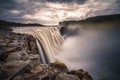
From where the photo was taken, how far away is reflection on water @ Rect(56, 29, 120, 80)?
11.4 metres

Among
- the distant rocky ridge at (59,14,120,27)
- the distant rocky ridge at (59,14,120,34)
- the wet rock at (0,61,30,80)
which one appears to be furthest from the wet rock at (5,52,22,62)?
the distant rocky ridge at (59,14,120,27)

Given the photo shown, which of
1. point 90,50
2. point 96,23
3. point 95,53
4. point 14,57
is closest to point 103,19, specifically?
point 96,23

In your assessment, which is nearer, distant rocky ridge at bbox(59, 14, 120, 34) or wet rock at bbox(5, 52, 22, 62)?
wet rock at bbox(5, 52, 22, 62)

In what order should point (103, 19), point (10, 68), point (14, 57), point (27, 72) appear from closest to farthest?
point (27, 72)
point (10, 68)
point (14, 57)
point (103, 19)

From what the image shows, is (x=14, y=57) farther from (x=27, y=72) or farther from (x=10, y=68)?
(x=27, y=72)

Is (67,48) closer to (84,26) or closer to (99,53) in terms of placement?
(99,53)

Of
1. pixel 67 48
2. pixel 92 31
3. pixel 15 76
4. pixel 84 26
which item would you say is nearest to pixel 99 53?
pixel 67 48

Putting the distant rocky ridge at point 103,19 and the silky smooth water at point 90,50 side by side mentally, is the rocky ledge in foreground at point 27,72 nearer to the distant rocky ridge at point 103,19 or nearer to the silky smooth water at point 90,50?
the silky smooth water at point 90,50

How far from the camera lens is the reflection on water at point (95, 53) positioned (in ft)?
37.3

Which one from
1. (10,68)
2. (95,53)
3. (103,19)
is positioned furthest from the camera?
(103,19)

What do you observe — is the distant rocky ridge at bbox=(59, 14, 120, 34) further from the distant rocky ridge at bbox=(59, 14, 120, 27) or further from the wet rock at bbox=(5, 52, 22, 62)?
the wet rock at bbox=(5, 52, 22, 62)

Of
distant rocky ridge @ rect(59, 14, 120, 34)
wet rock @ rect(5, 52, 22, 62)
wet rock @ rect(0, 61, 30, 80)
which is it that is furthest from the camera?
distant rocky ridge @ rect(59, 14, 120, 34)

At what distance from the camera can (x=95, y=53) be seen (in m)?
14.5

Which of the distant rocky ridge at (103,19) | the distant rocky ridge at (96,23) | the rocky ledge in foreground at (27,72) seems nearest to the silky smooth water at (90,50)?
the distant rocky ridge at (96,23)
